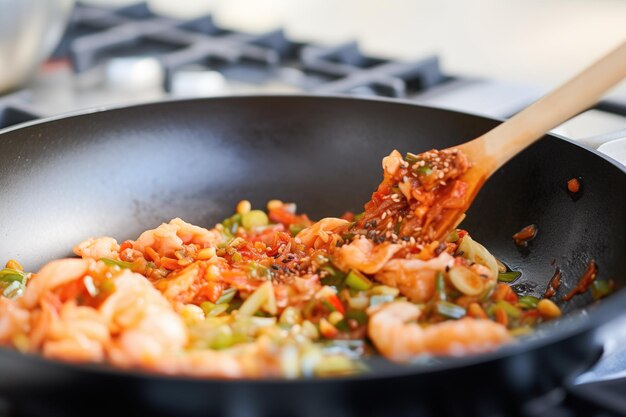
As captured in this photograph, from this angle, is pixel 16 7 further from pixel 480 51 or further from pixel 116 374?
pixel 480 51

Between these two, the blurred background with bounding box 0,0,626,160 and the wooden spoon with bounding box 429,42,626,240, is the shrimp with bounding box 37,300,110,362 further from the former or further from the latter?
the blurred background with bounding box 0,0,626,160

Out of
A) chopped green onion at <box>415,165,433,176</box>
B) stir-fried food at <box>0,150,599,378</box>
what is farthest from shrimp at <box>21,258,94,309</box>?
chopped green onion at <box>415,165,433,176</box>


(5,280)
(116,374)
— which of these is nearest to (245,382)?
(116,374)

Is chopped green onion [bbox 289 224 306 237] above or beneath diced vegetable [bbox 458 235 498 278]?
above

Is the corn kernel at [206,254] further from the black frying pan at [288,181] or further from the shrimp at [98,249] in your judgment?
the black frying pan at [288,181]

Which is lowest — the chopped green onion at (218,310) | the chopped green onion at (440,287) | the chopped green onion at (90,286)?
the chopped green onion at (218,310)

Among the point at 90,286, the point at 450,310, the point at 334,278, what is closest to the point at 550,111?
the point at 450,310

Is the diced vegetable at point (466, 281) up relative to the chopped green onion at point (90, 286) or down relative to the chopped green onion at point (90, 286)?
down

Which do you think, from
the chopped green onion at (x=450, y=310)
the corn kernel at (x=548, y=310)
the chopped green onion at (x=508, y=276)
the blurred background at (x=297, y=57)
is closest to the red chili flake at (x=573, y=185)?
the blurred background at (x=297, y=57)
